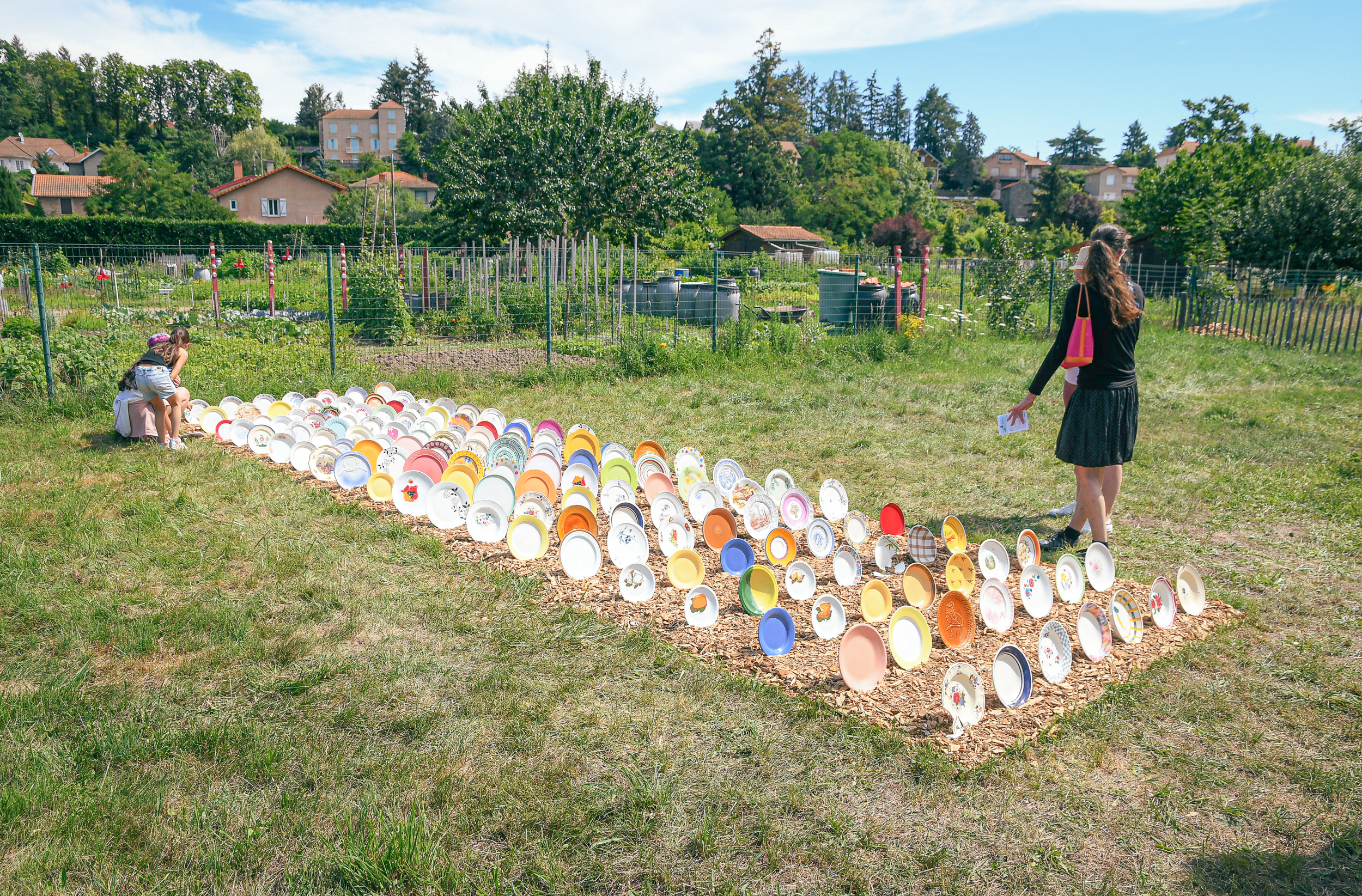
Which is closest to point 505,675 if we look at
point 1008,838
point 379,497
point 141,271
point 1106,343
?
point 1008,838

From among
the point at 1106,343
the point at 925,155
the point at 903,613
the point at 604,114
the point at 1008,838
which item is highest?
the point at 925,155

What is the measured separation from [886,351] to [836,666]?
10.0 meters

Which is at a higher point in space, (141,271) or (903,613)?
(141,271)

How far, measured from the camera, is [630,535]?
491cm

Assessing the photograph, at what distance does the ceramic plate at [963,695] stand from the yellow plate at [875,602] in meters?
0.85

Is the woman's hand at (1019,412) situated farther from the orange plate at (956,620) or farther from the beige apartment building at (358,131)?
the beige apartment building at (358,131)

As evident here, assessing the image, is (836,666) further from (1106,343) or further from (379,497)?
(379,497)

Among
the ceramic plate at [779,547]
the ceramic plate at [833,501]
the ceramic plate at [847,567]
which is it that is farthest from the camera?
the ceramic plate at [833,501]

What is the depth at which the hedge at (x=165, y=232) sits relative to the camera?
36.0m

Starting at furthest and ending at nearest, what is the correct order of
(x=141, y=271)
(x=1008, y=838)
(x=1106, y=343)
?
(x=141, y=271)
(x=1106, y=343)
(x=1008, y=838)

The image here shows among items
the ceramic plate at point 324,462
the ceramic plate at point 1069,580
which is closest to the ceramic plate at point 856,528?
the ceramic plate at point 1069,580

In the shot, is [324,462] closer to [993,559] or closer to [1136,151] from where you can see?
[993,559]

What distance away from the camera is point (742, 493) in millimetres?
5773

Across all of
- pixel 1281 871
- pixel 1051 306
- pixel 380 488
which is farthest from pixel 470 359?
pixel 1051 306
